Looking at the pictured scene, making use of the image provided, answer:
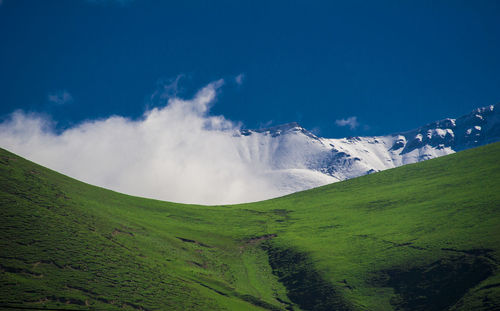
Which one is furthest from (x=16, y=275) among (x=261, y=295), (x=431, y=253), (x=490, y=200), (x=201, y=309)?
(x=490, y=200)

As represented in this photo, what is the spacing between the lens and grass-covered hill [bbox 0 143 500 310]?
56.0 metres

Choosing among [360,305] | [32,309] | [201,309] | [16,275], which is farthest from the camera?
[360,305]

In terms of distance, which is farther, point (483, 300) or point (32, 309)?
point (483, 300)

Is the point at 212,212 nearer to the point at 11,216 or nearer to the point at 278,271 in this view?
the point at 278,271

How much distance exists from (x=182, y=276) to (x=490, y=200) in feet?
188

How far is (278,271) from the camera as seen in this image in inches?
3150

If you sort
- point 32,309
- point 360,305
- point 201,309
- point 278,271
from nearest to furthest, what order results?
point 32,309 → point 201,309 → point 360,305 → point 278,271

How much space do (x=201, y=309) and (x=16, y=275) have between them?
896 inches

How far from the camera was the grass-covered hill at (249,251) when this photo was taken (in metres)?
56.0

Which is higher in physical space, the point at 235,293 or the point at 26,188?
the point at 26,188

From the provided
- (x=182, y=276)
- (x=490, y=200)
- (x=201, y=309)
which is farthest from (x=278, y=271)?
(x=490, y=200)

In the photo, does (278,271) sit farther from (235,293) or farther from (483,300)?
(483,300)

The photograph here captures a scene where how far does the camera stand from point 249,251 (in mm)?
88938

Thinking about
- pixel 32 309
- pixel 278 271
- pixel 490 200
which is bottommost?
pixel 32 309
